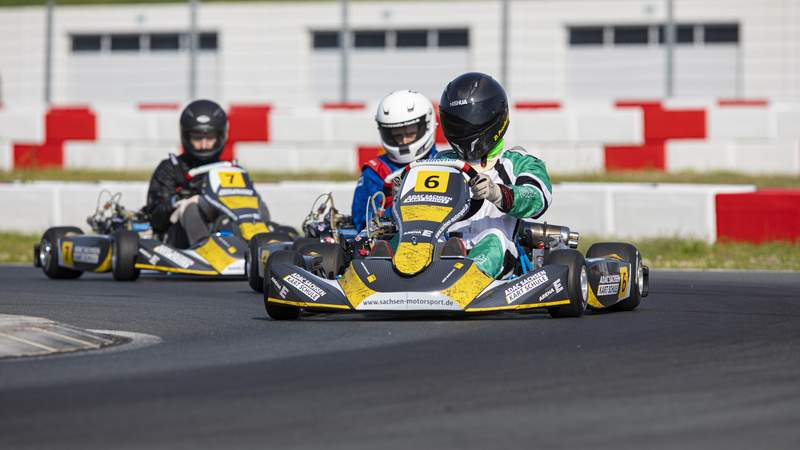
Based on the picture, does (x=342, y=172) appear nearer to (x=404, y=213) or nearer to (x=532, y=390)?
(x=404, y=213)

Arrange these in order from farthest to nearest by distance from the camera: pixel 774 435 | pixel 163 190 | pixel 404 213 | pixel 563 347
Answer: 1. pixel 163 190
2. pixel 404 213
3. pixel 563 347
4. pixel 774 435

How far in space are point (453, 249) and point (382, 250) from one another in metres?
0.35

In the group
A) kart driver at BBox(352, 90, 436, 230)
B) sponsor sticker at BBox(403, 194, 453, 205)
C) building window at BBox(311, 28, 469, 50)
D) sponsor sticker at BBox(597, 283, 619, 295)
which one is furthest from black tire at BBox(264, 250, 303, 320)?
building window at BBox(311, 28, 469, 50)

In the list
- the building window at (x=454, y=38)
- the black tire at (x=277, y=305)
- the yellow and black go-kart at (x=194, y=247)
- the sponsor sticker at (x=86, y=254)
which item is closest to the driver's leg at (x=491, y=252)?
the black tire at (x=277, y=305)

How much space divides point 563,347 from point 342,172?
12.1m

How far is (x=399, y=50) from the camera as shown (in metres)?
32.7

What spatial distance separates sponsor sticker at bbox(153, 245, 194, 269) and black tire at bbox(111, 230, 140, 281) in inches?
6.4

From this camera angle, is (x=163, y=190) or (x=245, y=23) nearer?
(x=163, y=190)

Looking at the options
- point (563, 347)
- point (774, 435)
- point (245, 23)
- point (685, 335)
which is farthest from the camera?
point (245, 23)

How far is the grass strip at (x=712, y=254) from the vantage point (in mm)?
11961

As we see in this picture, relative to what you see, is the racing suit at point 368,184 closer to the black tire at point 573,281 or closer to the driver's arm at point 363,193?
the driver's arm at point 363,193

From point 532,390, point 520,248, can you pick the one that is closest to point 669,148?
point 520,248

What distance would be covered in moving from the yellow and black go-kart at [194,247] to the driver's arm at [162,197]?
152 millimetres

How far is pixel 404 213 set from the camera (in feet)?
25.4
